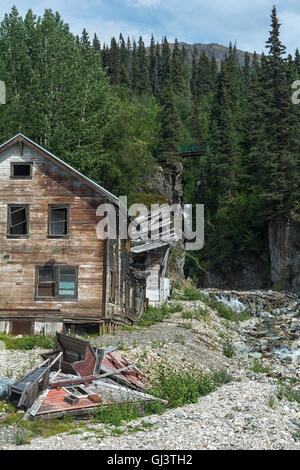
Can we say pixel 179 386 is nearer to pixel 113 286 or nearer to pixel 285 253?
pixel 113 286

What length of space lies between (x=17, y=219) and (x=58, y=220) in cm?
202

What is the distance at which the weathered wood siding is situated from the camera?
24453 mm

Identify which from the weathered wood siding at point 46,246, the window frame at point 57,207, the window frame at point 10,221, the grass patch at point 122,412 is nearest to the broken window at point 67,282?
the weathered wood siding at point 46,246

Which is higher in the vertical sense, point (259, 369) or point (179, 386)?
point (179, 386)

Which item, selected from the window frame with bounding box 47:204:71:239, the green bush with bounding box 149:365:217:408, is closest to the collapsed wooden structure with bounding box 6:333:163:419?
the green bush with bounding box 149:365:217:408

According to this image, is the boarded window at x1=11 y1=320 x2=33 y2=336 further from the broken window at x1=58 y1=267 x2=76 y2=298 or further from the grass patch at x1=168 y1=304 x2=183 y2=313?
the grass patch at x1=168 y1=304 x2=183 y2=313

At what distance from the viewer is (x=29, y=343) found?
71.3 ft

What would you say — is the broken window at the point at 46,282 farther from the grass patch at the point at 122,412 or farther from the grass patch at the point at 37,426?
the grass patch at the point at 37,426

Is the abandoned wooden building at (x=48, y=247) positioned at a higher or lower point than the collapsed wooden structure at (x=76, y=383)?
higher

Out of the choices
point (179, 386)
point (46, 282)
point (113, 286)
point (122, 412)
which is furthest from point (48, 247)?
point (122, 412)

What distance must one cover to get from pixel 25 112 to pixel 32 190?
16.7 metres

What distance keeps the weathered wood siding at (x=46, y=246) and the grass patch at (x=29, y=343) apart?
1897 mm

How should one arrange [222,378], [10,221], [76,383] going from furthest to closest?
[10,221], [222,378], [76,383]

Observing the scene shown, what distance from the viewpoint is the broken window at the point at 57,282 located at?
967 inches
